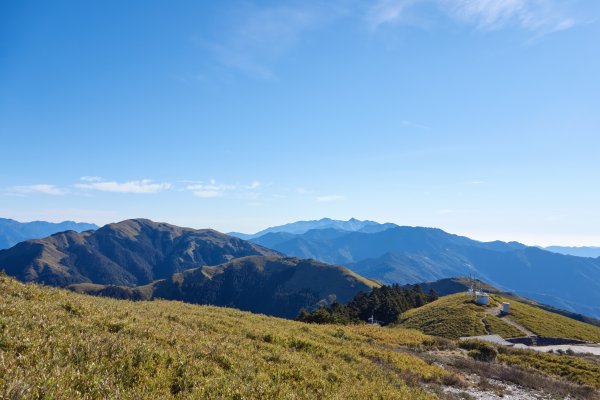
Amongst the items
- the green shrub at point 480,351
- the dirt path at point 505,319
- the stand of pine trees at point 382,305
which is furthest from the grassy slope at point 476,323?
the green shrub at point 480,351

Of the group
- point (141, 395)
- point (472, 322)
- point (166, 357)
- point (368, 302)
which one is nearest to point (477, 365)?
point (166, 357)

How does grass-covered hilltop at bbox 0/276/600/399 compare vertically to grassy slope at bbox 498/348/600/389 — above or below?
above

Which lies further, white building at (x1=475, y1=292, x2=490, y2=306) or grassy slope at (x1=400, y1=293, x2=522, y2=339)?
white building at (x1=475, y1=292, x2=490, y2=306)

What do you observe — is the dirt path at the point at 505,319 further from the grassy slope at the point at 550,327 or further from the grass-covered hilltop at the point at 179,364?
the grass-covered hilltop at the point at 179,364

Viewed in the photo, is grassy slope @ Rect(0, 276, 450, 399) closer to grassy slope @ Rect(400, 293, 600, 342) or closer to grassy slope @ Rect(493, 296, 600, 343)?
grassy slope @ Rect(400, 293, 600, 342)

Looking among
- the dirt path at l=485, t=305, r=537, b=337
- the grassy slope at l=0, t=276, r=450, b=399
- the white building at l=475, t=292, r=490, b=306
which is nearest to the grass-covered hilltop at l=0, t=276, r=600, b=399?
the grassy slope at l=0, t=276, r=450, b=399

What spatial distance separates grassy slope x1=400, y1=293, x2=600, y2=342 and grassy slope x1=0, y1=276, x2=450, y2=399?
2037 inches

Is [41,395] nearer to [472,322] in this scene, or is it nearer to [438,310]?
[472,322]

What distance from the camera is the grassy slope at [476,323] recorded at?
63656 mm

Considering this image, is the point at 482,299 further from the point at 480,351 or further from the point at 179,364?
the point at 179,364

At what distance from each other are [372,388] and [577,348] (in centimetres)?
5883

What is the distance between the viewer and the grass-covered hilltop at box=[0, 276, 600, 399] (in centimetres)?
834

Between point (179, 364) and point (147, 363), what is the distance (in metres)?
1.03

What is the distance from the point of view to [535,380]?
70.8 feet
